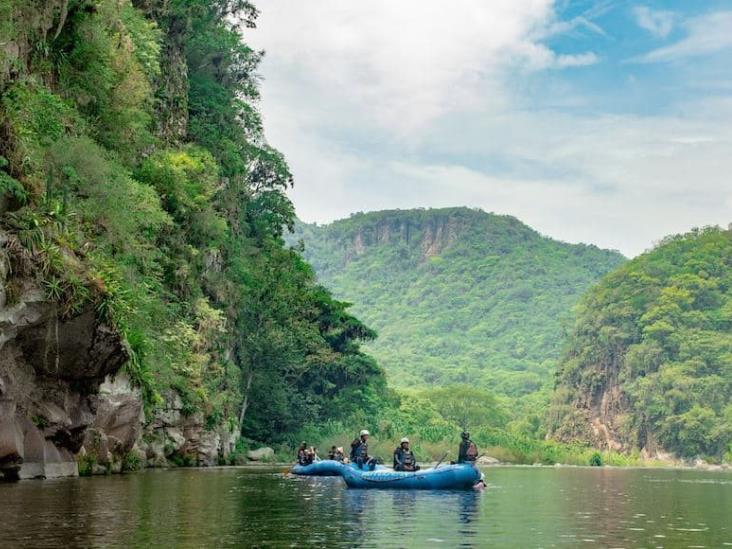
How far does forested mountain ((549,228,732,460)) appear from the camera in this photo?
100500 mm

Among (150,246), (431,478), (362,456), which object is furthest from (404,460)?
(150,246)

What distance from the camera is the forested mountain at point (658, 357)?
100500 millimetres

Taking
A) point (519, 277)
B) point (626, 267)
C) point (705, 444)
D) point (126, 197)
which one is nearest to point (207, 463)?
point (126, 197)

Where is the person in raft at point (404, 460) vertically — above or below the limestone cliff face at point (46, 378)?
below

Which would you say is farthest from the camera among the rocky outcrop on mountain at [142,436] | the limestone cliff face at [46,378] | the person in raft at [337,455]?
the person in raft at [337,455]

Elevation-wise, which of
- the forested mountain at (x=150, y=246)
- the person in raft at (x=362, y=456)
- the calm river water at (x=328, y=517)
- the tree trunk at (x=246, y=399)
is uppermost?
the forested mountain at (x=150, y=246)

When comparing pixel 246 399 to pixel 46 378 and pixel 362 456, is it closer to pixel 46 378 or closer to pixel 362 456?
pixel 362 456

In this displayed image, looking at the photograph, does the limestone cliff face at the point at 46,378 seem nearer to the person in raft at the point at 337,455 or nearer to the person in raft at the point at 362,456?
the person in raft at the point at 362,456

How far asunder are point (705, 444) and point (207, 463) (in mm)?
63777

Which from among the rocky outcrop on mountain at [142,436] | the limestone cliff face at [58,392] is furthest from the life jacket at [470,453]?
the rocky outcrop on mountain at [142,436]

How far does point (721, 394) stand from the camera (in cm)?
10044

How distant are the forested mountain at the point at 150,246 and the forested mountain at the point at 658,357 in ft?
135

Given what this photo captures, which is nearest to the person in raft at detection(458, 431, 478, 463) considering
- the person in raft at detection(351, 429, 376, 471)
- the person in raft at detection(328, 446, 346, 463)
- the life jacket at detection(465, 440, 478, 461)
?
the life jacket at detection(465, 440, 478, 461)

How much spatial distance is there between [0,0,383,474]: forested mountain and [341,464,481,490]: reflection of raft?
811 cm
